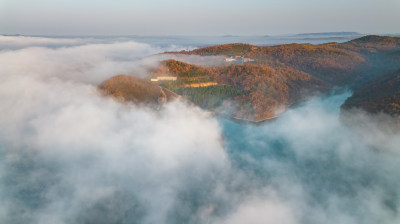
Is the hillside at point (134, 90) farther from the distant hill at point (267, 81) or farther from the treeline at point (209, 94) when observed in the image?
the treeline at point (209, 94)

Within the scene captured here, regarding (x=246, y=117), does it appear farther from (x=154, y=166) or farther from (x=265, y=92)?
(x=154, y=166)

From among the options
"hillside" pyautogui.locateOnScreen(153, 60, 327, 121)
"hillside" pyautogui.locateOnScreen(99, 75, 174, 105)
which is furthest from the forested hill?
"hillside" pyautogui.locateOnScreen(99, 75, 174, 105)

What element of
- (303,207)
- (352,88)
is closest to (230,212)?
(303,207)

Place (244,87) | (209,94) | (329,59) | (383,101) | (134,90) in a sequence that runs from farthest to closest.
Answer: (329,59) < (244,87) < (209,94) < (134,90) < (383,101)

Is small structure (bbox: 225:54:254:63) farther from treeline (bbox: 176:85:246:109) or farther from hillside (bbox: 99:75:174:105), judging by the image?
hillside (bbox: 99:75:174:105)

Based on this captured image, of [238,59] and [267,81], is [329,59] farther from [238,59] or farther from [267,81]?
[267,81]

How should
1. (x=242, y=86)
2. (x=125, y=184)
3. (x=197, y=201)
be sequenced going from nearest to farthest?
(x=197, y=201), (x=125, y=184), (x=242, y=86)

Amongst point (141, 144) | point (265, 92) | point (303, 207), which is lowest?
point (303, 207)

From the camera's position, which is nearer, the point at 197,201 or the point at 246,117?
the point at 197,201

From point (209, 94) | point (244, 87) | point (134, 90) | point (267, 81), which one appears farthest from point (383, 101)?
point (134, 90)

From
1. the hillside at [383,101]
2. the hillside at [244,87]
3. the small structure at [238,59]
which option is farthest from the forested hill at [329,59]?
the hillside at [383,101]
